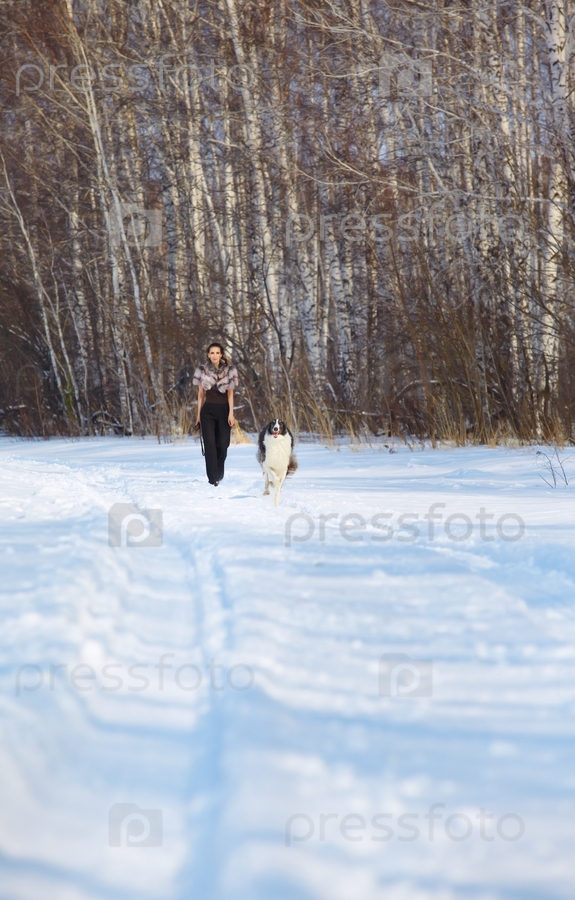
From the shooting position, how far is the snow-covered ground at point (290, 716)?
6.98 feet

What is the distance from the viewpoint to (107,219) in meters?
19.1

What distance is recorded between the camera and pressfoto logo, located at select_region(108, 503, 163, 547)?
20.1ft

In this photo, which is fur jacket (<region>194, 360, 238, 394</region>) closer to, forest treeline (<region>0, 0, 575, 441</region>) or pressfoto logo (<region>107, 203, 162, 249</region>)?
forest treeline (<region>0, 0, 575, 441</region>)

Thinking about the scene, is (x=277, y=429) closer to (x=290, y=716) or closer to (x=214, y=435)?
(x=214, y=435)

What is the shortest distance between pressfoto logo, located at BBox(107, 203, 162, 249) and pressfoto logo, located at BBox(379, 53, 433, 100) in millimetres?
7859

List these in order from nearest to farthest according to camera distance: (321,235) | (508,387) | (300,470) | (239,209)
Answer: (300,470) < (508,387) < (239,209) < (321,235)

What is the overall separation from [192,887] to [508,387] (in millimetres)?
11234

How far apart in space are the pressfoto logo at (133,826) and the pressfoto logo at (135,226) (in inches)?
705

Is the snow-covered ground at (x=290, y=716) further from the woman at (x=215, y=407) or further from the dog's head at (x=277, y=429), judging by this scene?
the woman at (x=215, y=407)

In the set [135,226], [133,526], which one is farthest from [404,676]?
[135,226]

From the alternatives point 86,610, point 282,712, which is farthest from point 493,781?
point 86,610

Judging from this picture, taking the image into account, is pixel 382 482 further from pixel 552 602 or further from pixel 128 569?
pixel 552 602

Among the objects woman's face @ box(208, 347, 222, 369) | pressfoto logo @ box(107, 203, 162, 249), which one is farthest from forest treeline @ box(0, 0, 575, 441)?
woman's face @ box(208, 347, 222, 369)

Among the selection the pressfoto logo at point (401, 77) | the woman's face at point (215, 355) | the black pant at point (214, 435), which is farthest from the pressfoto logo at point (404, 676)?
the pressfoto logo at point (401, 77)
